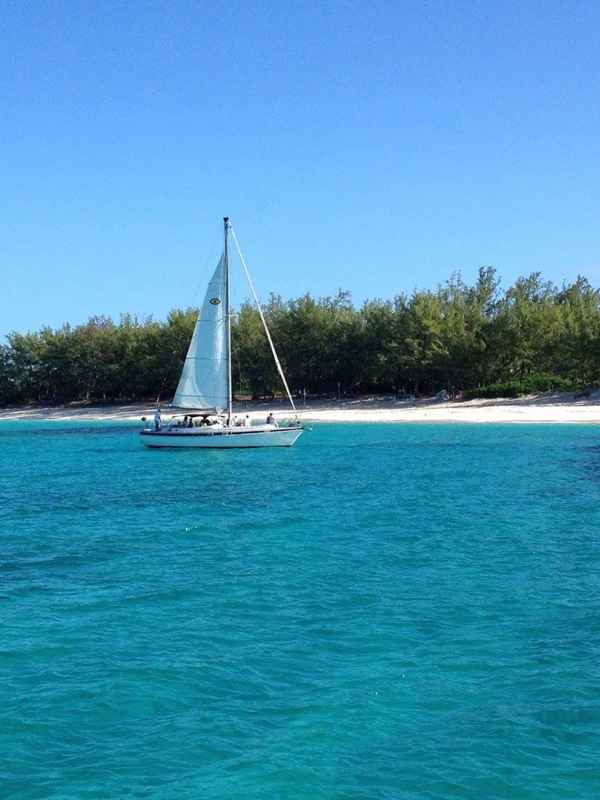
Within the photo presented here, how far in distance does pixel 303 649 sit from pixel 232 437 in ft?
114

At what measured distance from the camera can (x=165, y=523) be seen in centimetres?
2412

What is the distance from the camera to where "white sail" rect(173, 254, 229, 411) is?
48.8m

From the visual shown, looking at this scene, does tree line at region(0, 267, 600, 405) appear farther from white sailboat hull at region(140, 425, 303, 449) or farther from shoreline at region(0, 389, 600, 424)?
white sailboat hull at region(140, 425, 303, 449)

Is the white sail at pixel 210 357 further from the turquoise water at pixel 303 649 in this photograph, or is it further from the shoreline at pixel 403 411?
the shoreline at pixel 403 411

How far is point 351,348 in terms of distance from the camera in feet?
288

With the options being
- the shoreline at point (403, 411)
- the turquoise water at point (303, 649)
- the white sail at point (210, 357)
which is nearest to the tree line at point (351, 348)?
the shoreline at point (403, 411)

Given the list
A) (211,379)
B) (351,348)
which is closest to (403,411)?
(351,348)

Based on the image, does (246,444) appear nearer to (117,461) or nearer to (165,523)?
(117,461)

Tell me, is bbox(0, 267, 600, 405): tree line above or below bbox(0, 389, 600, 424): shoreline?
above

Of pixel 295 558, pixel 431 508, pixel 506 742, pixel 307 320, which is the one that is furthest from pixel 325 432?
pixel 506 742

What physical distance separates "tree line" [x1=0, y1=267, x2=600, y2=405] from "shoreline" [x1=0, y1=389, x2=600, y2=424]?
11.4 feet

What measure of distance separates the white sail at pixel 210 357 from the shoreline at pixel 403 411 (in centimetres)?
2318

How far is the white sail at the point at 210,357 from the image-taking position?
48.8 m

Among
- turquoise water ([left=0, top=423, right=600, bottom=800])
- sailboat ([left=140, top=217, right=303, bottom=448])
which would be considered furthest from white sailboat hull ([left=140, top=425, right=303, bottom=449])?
turquoise water ([left=0, top=423, right=600, bottom=800])
